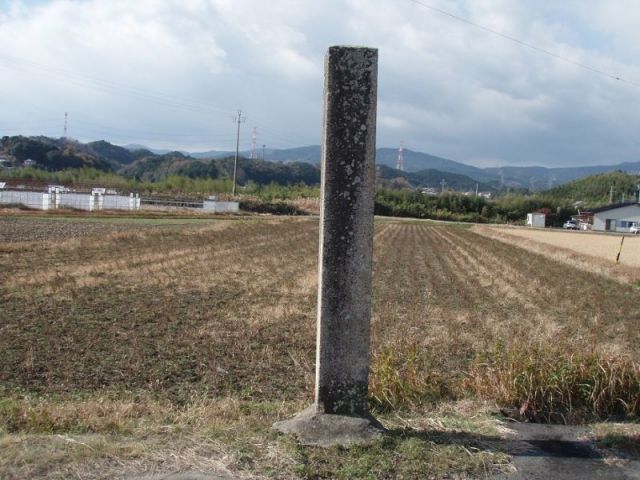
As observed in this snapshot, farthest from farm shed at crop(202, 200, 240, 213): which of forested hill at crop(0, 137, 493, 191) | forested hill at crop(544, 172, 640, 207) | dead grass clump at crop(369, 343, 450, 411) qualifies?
forested hill at crop(544, 172, 640, 207)

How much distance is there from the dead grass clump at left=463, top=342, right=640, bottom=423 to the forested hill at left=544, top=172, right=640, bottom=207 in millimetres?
127200

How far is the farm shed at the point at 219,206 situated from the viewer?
219 ft

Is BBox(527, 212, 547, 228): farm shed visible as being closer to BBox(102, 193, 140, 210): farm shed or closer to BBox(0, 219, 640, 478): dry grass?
BBox(102, 193, 140, 210): farm shed

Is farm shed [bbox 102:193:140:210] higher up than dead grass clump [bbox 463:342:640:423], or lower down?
higher up

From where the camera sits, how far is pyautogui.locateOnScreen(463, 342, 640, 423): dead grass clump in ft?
15.3

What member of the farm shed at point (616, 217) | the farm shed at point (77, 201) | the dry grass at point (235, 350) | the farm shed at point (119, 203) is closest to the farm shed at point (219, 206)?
the farm shed at point (119, 203)

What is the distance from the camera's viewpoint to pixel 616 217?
83.0 metres

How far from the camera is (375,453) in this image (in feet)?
11.6

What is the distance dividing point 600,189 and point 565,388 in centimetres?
14344

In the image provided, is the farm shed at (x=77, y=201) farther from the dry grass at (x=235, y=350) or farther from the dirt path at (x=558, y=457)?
the dirt path at (x=558, y=457)

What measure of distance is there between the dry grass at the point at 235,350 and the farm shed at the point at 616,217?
219 feet

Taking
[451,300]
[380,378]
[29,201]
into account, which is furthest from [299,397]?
[29,201]

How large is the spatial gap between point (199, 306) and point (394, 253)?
16656 millimetres

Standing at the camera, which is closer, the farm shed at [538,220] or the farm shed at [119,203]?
the farm shed at [119,203]
